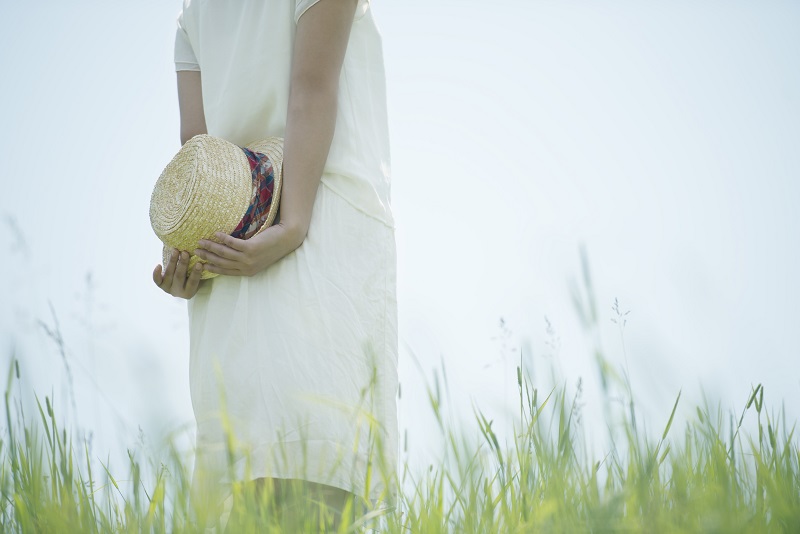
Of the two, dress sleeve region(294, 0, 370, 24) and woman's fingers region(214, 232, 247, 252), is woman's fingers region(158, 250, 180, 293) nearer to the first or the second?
woman's fingers region(214, 232, 247, 252)

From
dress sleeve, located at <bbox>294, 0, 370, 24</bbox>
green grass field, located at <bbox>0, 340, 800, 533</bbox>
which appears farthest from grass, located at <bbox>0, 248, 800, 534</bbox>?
dress sleeve, located at <bbox>294, 0, 370, 24</bbox>

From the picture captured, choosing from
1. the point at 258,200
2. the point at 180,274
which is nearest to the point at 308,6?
the point at 258,200

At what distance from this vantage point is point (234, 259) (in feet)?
6.07

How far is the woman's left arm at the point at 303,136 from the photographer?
72.9 inches

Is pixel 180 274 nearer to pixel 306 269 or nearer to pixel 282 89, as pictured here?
pixel 306 269

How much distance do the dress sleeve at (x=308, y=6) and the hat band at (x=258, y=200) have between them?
1.06 ft

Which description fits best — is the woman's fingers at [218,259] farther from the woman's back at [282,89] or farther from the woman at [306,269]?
the woman's back at [282,89]

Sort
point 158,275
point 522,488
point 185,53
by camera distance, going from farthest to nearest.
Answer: point 185,53, point 158,275, point 522,488

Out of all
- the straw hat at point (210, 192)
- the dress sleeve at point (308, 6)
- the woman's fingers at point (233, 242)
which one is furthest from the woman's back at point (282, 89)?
the woman's fingers at point (233, 242)

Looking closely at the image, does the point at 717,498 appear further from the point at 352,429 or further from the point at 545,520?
the point at 352,429

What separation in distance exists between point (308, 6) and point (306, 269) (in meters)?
0.57

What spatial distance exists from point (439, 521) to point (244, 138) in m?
1.15

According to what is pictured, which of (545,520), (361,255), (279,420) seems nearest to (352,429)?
(279,420)

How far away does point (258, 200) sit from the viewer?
6.34 ft
